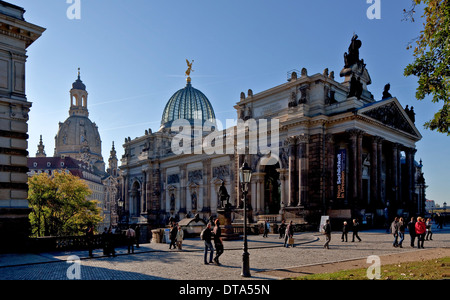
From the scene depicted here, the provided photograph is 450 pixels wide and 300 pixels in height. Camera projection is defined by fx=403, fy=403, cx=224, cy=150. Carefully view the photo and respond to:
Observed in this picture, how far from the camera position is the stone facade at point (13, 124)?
2206 centimetres

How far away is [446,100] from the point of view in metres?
14.8

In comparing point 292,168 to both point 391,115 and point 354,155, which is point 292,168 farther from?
point 391,115

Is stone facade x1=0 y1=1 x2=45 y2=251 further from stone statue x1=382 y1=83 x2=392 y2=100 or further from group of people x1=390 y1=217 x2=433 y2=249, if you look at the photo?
stone statue x1=382 y1=83 x2=392 y2=100

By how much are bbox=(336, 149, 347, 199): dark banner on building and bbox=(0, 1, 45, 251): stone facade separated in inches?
1104

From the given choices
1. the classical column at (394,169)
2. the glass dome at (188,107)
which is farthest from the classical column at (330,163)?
the glass dome at (188,107)

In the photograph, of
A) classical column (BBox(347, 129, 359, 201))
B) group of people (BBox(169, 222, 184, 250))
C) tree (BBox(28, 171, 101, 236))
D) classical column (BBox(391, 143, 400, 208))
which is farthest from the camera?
tree (BBox(28, 171, 101, 236))

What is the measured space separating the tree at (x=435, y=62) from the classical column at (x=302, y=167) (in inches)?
996

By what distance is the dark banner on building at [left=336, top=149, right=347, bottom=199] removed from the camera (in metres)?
39.4

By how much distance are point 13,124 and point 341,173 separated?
29.2 m

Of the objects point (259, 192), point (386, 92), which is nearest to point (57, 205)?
point (259, 192)

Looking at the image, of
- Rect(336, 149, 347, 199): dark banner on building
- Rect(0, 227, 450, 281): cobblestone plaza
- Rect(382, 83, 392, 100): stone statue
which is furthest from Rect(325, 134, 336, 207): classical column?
Rect(0, 227, 450, 281): cobblestone plaza
